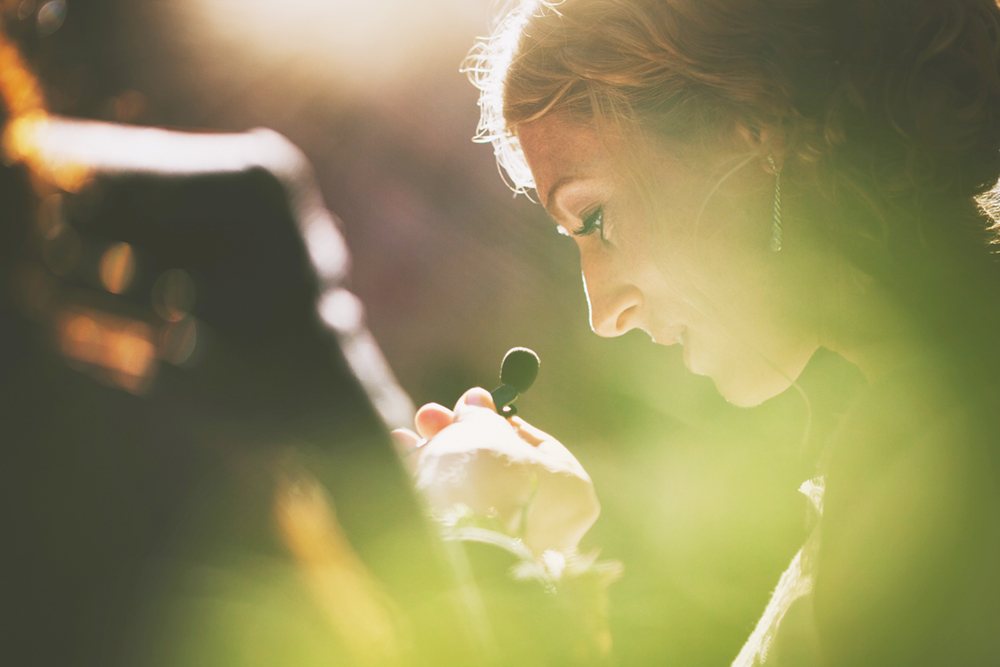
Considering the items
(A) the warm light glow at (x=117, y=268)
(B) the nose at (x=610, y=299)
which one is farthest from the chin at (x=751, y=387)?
(A) the warm light glow at (x=117, y=268)

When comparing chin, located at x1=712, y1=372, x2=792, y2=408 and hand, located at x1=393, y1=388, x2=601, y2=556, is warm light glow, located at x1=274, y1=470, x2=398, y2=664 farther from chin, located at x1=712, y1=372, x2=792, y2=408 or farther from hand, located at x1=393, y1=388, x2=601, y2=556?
chin, located at x1=712, y1=372, x2=792, y2=408

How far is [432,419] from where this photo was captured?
0.61 metres

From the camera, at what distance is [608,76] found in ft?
1.86

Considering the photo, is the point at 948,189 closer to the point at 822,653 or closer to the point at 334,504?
the point at 822,653

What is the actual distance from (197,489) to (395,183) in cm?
143

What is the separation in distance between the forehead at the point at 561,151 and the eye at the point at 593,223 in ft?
0.14

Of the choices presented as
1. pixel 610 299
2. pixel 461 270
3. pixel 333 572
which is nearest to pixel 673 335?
pixel 610 299

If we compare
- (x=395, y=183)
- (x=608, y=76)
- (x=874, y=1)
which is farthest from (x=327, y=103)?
(x=874, y=1)

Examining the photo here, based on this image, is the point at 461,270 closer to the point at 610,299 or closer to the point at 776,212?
the point at 610,299

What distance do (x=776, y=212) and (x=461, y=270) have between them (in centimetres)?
110

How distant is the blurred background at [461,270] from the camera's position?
4.41ft

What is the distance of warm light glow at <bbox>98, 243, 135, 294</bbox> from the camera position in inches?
10.8

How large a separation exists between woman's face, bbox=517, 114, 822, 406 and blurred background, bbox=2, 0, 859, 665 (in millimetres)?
812

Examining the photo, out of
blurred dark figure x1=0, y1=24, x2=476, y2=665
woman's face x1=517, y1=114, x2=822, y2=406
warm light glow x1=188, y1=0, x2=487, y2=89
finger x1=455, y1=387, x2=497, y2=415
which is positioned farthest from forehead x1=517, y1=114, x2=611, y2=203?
warm light glow x1=188, y1=0, x2=487, y2=89
